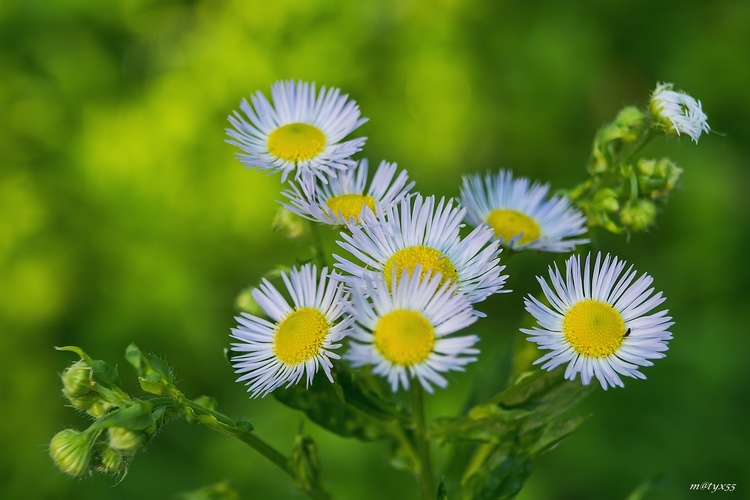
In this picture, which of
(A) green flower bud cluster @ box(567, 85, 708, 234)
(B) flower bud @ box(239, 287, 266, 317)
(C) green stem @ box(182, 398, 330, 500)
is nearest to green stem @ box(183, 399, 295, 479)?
(C) green stem @ box(182, 398, 330, 500)

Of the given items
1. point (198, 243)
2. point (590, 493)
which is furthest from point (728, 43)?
point (198, 243)

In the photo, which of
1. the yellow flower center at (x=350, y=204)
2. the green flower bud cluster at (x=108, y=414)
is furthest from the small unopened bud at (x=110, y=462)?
the yellow flower center at (x=350, y=204)

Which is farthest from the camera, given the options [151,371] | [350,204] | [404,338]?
[350,204]

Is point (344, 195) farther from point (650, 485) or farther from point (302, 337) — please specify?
point (650, 485)

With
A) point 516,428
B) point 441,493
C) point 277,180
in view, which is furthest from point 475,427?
point 277,180

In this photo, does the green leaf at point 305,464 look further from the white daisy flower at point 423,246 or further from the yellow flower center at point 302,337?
the white daisy flower at point 423,246

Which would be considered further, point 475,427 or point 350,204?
point 350,204
